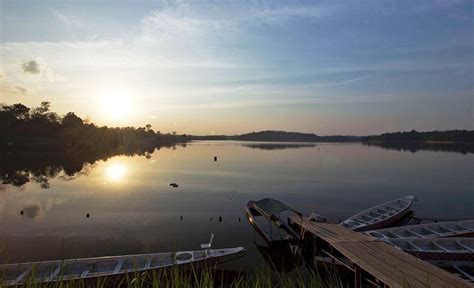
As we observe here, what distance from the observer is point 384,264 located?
10.2 m

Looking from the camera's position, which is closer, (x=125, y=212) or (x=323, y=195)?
(x=125, y=212)

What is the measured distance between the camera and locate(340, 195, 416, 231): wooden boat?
19.1 metres

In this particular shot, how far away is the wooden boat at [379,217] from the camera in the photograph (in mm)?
19094

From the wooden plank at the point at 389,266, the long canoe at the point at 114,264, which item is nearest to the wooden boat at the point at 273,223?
the long canoe at the point at 114,264

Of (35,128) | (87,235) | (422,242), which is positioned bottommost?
(87,235)

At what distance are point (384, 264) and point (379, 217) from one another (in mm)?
11801

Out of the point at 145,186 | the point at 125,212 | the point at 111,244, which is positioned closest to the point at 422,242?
the point at 111,244

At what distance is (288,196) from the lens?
33.4 meters

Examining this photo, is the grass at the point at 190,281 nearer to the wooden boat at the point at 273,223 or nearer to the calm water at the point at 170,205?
the calm water at the point at 170,205

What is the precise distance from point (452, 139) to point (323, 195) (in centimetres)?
20310

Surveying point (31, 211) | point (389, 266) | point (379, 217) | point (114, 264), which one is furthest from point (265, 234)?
point (31, 211)

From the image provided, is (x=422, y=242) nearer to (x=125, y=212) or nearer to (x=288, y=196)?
(x=288, y=196)

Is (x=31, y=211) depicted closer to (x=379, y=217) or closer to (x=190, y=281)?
(x=190, y=281)

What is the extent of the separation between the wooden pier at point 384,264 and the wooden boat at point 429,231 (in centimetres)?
298
